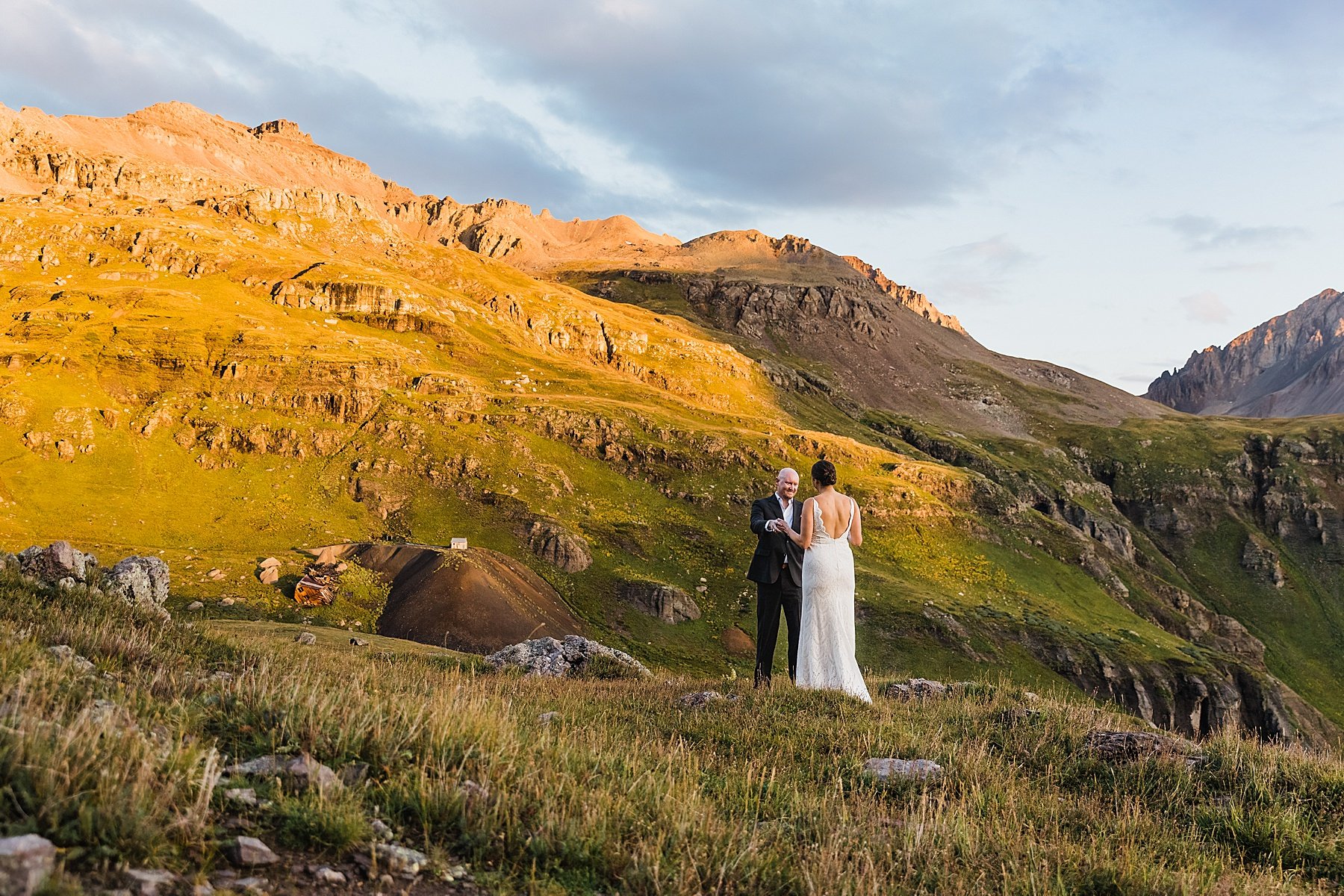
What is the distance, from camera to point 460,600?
47.9 m

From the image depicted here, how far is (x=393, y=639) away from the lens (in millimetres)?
38375

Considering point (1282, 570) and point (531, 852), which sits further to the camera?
point (1282, 570)

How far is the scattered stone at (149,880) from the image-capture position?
12.7 ft

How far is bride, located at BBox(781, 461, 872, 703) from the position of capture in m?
15.0

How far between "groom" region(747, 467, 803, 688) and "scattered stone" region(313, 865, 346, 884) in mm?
11980

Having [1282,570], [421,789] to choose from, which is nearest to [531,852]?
[421,789]

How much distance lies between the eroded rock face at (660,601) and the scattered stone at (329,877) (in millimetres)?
60217

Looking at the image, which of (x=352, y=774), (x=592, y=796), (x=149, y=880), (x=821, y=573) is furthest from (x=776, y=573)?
(x=149, y=880)

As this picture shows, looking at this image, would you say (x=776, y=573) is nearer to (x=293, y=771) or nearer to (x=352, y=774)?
(x=352, y=774)

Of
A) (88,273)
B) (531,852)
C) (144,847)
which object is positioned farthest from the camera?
(88,273)

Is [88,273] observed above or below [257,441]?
above

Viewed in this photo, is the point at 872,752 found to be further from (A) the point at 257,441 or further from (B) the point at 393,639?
(A) the point at 257,441

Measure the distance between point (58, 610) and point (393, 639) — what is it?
1175 inches

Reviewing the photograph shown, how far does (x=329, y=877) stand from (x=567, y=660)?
19829 millimetres
